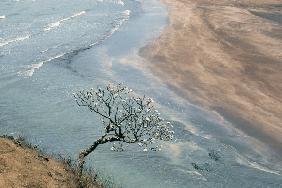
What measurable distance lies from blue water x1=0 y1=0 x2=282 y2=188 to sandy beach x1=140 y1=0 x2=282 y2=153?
122 centimetres

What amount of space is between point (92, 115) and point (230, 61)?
1492cm

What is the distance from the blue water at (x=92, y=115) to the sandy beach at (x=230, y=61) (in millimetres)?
1217

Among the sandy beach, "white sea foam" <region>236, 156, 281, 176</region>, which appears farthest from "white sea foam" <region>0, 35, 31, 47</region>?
"white sea foam" <region>236, 156, 281, 176</region>

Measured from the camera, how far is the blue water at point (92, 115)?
2272cm

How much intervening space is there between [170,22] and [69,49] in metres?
14.1

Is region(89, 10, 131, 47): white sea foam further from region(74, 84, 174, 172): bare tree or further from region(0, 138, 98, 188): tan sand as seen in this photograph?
region(0, 138, 98, 188): tan sand

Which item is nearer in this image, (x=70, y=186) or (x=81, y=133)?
(x=70, y=186)

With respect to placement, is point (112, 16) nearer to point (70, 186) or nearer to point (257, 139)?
point (257, 139)

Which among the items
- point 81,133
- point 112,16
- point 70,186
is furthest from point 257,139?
point 112,16

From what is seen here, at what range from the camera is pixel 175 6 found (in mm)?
61312

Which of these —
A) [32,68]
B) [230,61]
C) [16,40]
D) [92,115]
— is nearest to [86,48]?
[16,40]

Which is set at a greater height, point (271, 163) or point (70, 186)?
point (70, 186)

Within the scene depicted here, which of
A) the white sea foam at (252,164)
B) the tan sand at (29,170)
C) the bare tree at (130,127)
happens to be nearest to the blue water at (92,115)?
the white sea foam at (252,164)

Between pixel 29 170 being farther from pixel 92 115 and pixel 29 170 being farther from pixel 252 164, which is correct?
pixel 92 115
